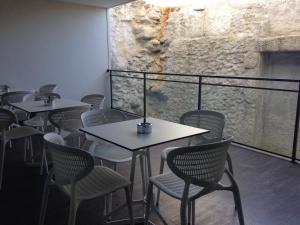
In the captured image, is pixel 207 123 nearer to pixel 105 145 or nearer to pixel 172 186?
pixel 172 186

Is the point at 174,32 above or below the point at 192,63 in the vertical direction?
above

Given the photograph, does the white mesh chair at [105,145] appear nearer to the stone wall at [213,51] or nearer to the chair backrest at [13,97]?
the chair backrest at [13,97]

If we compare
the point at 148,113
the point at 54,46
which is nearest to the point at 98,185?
the point at 54,46

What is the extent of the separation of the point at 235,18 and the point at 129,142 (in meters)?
5.88

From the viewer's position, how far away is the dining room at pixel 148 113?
1786mm

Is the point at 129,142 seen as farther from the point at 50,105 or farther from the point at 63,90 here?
the point at 63,90

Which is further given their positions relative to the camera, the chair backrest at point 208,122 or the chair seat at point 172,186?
the chair backrest at point 208,122

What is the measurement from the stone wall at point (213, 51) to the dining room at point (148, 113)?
27mm

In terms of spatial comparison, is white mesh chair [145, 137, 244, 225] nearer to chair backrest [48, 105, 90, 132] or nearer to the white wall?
chair backrest [48, 105, 90, 132]

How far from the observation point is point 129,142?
1788mm

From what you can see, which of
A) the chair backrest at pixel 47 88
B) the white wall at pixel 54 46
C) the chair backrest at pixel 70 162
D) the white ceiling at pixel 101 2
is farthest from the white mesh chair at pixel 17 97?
the chair backrest at pixel 70 162

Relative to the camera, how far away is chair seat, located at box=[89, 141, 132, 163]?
2.21 metres

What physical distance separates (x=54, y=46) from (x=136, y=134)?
3963 mm

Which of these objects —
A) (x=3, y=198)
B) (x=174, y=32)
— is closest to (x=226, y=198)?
(x=3, y=198)
